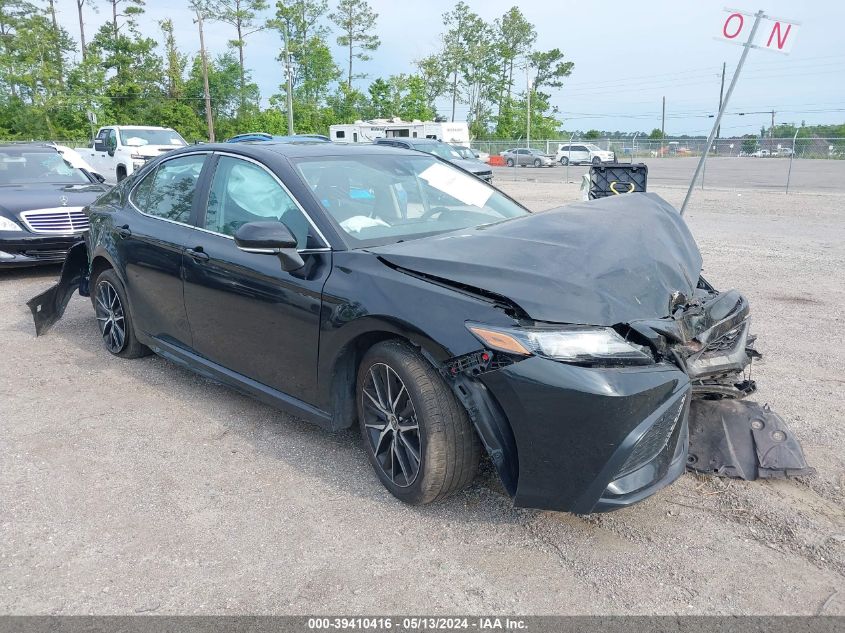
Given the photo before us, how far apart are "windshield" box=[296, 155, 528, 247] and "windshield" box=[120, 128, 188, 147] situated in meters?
17.3

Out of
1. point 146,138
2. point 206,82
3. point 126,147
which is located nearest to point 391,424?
point 126,147

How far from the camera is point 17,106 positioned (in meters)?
44.0

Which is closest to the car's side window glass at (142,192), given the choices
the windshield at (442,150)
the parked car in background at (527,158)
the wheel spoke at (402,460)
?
the wheel spoke at (402,460)

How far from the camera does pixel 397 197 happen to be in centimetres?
397

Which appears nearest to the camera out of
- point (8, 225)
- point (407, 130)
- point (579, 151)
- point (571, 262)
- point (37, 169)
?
point (571, 262)

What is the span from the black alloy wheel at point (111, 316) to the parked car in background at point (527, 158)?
40.1m

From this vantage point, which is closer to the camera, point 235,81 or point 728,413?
point 728,413

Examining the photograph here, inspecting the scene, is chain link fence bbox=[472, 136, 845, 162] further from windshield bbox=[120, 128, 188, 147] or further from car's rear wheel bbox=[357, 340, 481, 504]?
car's rear wheel bbox=[357, 340, 481, 504]

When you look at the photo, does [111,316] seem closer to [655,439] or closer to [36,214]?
[36,214]

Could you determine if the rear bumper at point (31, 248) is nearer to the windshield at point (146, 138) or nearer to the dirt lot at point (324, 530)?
the dirt lot at point (324, 530)

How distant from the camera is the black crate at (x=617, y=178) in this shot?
344 inches

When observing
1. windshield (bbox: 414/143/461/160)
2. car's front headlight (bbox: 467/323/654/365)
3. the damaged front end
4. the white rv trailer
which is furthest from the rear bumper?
the white rv trailer

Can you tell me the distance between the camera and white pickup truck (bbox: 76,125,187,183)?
1933 cm

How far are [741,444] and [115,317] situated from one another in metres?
4.36
